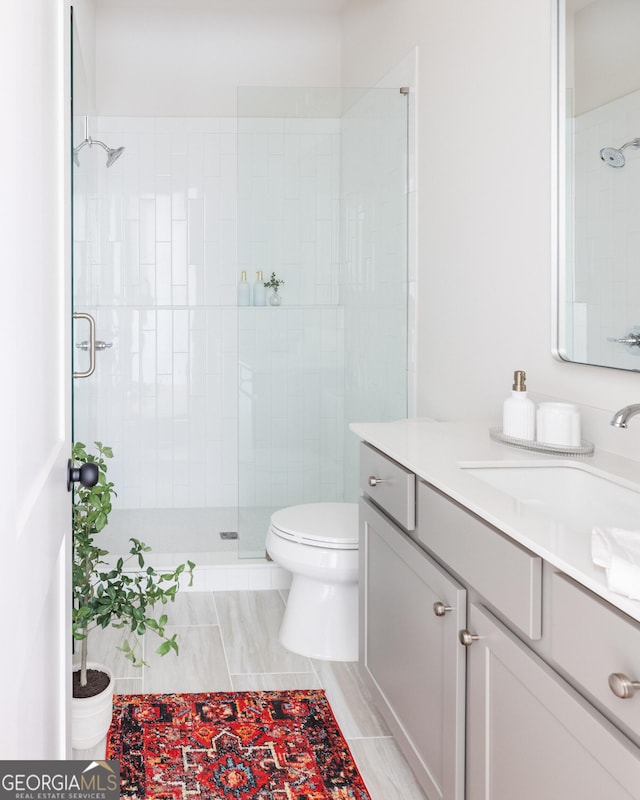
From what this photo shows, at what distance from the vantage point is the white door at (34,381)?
835 millimetres

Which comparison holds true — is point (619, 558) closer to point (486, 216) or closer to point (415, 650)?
point (415, 650)

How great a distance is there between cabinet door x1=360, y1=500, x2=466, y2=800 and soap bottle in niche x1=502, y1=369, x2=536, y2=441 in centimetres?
38

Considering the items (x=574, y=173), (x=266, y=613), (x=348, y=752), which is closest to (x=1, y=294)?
(x=574, y=173)

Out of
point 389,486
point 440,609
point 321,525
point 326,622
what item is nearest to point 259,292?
point 321,525

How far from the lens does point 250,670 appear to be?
2.86 meters

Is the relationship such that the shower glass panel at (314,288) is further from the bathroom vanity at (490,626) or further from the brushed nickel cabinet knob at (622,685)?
the brushed nickel cabinet knob at (622,685)

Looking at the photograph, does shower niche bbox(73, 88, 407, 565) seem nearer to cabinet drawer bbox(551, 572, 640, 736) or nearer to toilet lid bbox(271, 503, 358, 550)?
toilet lid bbox(271, 503, 358, 550)

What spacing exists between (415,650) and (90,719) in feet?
2.93

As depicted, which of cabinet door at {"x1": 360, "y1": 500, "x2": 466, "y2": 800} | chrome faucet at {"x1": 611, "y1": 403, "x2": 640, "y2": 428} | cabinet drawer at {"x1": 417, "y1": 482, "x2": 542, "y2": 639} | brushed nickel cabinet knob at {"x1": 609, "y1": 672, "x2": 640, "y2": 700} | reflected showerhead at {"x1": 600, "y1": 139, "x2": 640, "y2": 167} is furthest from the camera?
reflected showerhead at {"x1": 600, "y1": 139, "x2": 640, "y2": 167}

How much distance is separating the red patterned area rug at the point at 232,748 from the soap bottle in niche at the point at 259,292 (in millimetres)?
1704

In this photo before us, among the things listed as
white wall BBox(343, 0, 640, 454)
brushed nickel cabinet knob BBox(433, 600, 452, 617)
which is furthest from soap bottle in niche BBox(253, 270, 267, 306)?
brushed nickel cabinet knob BBox(433, 600, 452, 617)

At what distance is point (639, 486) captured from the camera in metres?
1.65

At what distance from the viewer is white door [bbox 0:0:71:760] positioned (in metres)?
0.83

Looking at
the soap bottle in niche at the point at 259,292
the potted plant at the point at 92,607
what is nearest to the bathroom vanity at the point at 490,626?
the potted plant at the point at 92,607
